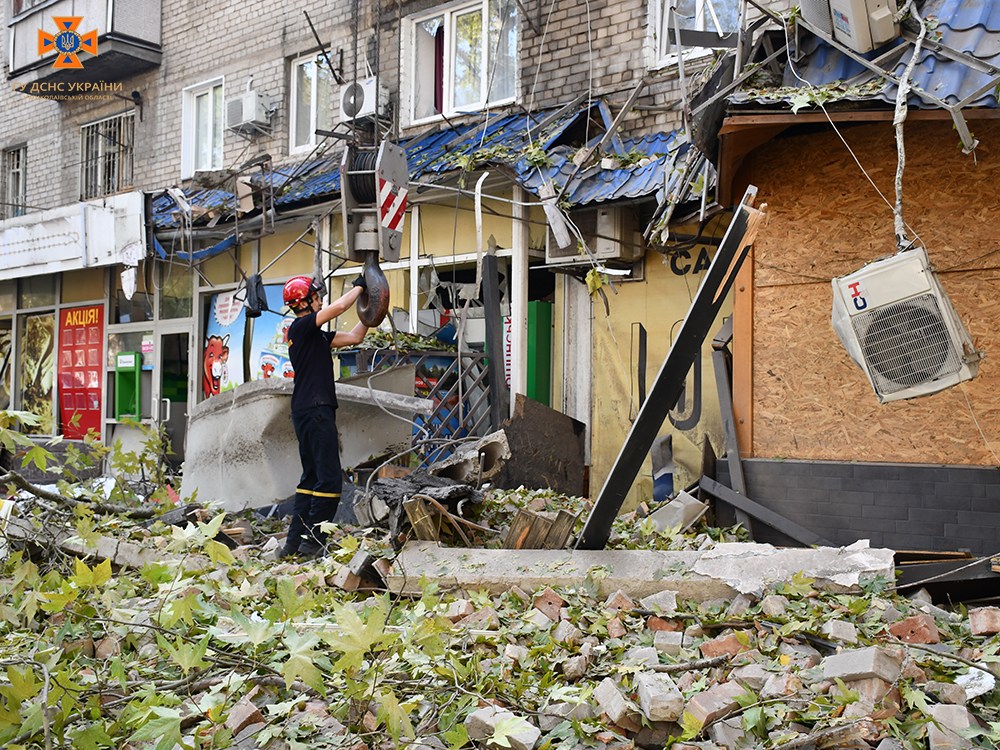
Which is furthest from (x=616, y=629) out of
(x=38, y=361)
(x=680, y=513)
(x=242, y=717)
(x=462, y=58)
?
(x=38, y=361)

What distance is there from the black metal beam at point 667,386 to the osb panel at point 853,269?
4.95 ft

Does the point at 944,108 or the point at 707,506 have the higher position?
the point at 944,108

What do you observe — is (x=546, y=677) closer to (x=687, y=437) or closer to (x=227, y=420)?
(x=227, y=420)

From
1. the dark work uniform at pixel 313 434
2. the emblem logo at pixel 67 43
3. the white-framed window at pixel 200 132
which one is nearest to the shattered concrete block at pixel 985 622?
the dark work uniform at pixel 313 434

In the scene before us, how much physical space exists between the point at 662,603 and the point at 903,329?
212 centimetres

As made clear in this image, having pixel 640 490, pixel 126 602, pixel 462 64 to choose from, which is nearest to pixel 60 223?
pixel 462 64

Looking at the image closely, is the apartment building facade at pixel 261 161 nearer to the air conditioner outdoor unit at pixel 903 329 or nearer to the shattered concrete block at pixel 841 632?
the air conditioner outdoor unit at pixel 903 329

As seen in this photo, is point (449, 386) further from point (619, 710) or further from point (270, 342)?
point (619, 710)

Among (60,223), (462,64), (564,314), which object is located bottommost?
(564,314)

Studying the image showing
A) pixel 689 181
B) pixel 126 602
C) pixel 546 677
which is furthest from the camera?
pixel 689 181

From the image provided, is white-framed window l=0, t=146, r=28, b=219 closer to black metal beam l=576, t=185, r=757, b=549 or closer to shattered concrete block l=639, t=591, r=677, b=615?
black metal beam l=576, t=185, r=757, b=549

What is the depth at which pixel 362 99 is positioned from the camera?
12.5 m

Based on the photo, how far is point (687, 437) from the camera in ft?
31.2

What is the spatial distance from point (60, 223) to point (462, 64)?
306 inches
